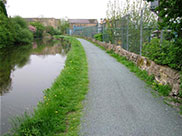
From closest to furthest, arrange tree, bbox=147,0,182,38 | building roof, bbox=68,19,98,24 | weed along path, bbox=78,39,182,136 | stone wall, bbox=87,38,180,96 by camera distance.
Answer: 1. weed along path, bbox=78,39,182,136
2. tree, bbox=147,0,182,38
3. stone wall, bbox=87,38,180,96
4. building roof, bbox=68,19,98,24

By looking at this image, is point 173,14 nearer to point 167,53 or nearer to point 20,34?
point 167,53

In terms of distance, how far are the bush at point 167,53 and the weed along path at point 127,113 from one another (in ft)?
3.24

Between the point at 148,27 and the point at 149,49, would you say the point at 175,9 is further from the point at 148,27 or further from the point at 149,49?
the point at 148,27

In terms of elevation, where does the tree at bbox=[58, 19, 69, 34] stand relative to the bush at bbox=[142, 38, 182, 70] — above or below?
above

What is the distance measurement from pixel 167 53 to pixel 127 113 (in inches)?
100

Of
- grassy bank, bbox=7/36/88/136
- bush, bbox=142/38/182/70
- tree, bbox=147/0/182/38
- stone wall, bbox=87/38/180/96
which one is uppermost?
tree, bbox=147/0/182/38

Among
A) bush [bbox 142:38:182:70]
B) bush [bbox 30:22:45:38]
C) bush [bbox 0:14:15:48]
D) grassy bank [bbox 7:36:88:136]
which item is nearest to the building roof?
bush [bbox 30:22:45:38]

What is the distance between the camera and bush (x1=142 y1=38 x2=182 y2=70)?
442 cm

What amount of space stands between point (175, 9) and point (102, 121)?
2.97 meters

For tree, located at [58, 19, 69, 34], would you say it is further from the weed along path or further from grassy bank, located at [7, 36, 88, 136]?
grassy bank, located at [7, 36, 88, 136]

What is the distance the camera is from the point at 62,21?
72500 millimetres

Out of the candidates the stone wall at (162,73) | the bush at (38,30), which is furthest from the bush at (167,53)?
the bush at (38,30)

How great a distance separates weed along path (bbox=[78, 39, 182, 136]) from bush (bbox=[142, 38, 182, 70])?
0.99 m

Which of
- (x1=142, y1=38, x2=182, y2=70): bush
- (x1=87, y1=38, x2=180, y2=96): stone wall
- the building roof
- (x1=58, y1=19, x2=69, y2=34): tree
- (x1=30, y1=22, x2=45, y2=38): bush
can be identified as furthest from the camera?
the building roof
